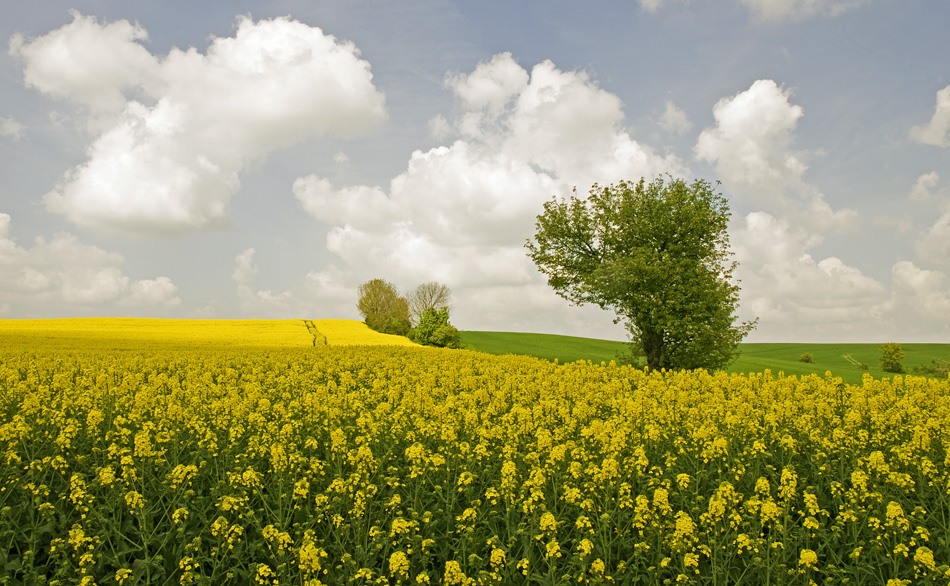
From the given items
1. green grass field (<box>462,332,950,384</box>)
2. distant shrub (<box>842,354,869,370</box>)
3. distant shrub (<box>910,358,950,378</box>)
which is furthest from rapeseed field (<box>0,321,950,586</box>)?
distant shrub (<box>842,354,869,370</box>)

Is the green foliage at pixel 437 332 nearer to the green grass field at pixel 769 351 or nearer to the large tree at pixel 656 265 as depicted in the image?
the green grass field at pixel 769 351

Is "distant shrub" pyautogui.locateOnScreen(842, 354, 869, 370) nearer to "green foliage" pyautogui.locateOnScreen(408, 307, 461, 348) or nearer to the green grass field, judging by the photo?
the green grass field

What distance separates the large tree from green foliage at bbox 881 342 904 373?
35.9 m

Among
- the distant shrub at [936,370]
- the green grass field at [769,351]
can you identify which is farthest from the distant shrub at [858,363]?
the distant shrub at [936,370]

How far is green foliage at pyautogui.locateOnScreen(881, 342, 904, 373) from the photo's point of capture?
58062 mm

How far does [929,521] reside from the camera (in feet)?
24.9

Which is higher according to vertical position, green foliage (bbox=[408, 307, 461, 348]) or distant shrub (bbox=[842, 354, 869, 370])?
green foliage (bbox=[408, 307, 461, 348])

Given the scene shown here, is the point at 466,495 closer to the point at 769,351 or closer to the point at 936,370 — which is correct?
the point at 936,370

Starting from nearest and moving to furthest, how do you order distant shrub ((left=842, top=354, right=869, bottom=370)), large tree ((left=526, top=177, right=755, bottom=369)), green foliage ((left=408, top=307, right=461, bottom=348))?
large tree ((left=526, top=177, right=755, bottom=369)) → green foliage ((left=408, top=307, right=461, bottom=348)) → distant shrub ((left=842, top=354, right=869, bottom=370))

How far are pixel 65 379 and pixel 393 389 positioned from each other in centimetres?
933

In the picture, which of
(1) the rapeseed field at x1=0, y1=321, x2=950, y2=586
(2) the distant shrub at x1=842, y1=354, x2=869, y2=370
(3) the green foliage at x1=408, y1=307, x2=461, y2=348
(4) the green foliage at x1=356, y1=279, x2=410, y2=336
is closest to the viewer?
(1) the rapeseed field at x1=0, y1=321, x2=950, y2=586

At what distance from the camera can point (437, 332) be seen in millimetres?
57531

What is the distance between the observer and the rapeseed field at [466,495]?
5836 millimetres

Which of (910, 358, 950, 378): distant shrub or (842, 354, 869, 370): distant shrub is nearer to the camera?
(910, 358, 950, 378): distant shrub
